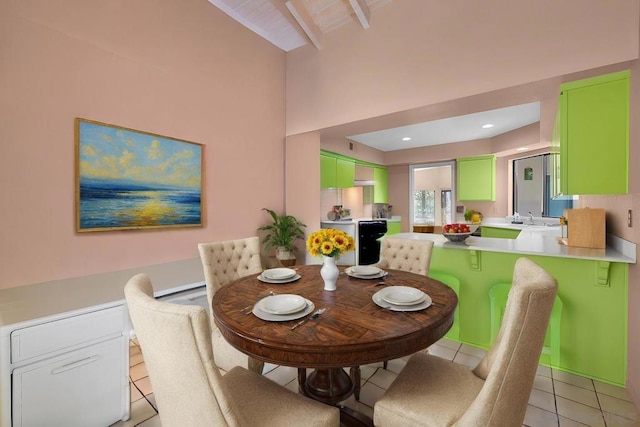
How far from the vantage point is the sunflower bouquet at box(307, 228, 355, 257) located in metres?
1.49

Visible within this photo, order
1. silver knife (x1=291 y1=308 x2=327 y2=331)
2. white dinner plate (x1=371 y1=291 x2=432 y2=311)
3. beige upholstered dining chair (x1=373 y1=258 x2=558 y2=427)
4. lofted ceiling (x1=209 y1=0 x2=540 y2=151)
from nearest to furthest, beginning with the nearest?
beige upholstered dining chair (x1=373 y1=258 x2=558 y2=427)
silver knife (x1=291 y1=308 x2=327 y2=331)
white dinner plate (x1=371 y1=291 x2=432 y2=311)
lofted ceiling (x1=209 y1=0 x2=540 y2=151)

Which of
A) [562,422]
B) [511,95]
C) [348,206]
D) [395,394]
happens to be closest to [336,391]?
[395,394]

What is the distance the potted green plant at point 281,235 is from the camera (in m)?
3.57

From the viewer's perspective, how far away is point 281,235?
357 centimetres

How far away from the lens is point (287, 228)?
3592mm

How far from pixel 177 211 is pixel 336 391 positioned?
2122mm

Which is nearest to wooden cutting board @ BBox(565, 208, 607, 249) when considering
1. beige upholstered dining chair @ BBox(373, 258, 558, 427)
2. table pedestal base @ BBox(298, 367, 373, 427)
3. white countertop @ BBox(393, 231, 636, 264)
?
white countertop @ BBox(393, 231, 636, 264)

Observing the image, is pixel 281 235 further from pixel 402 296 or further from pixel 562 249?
pixel 562 249

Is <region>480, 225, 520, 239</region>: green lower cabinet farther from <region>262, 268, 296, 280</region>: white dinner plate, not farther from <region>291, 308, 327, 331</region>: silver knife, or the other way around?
<region>291, 308, 327, 331</region>: silver knife

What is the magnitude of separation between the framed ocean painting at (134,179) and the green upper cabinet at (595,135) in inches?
124

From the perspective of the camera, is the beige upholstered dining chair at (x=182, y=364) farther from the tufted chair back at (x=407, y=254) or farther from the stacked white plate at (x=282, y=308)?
the tufted chair back at (x=407, y=254)

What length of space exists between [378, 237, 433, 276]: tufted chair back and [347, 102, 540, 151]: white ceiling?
8.20 ft

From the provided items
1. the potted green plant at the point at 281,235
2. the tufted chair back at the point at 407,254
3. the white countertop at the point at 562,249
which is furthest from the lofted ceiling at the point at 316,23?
the white countertop at the point at 562,249

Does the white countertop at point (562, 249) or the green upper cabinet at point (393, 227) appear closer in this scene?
the white countertop at point (562, 249)
